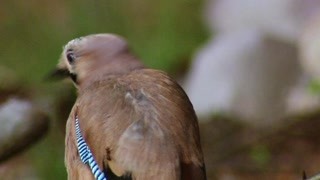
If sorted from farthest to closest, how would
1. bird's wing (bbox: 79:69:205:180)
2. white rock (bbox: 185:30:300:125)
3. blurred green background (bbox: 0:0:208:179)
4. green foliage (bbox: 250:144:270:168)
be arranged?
blurred green background (bbox: 0:0:208:179) < white rock (bbox: 185:30:300:125) < green foliage (bbox: 250:144:270:168) < bird's wing (bbox: 79:69:205:180)

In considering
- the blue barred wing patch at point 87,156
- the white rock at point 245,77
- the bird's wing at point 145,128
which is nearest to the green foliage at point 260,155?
the white rock at point 245,77

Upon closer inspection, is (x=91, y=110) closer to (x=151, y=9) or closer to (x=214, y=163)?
(x=214, y=163)

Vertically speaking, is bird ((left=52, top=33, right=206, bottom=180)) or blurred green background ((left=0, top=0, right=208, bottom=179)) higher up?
bird ((left=52, top=33, right=206, bottom=180))

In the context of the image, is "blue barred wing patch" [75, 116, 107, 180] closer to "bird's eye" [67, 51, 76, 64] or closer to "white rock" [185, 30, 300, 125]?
"bird's eye" [67, 51, 76, 64]

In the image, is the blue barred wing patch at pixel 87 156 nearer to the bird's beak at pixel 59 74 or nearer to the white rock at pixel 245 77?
the bird's beak at pixel 59 74

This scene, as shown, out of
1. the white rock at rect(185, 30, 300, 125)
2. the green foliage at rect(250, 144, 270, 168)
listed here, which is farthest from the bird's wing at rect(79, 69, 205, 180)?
the white rock at rect(185, 30, 300, 125)

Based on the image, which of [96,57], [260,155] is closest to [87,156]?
[96,57]
